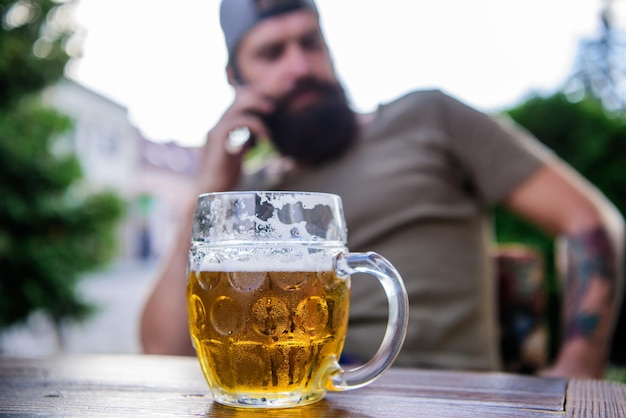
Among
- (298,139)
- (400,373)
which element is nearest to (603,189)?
(298,139)

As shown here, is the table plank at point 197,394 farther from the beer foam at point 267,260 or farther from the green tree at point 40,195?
the green tree at point 40,195

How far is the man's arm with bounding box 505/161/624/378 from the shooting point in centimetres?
153

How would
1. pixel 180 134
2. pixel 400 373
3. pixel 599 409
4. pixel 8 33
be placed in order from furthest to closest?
pixel 8 33
pixel 180 134
pixel 400 373
pixel 599 409

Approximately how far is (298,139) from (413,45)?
8.32 feet

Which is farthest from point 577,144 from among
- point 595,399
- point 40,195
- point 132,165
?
point 132,165

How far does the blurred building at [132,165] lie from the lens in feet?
49.0

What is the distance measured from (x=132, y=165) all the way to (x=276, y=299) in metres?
17.7

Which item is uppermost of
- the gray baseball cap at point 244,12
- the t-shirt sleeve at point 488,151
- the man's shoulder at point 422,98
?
the gray baseball cap at point 244,12

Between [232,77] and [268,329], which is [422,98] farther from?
[268,329]

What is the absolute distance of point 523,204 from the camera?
172cm

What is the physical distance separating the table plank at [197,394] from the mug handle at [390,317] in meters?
0.03

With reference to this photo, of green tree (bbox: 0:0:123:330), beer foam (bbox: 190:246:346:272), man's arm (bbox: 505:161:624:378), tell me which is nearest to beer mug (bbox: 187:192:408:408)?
beer foam (bbox: 190:246:346:272)

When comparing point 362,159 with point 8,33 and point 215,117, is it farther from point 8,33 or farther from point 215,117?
point 8,33

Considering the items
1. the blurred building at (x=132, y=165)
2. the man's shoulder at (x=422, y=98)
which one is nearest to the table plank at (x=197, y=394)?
the man's shoulder at (x=422, y=98)
